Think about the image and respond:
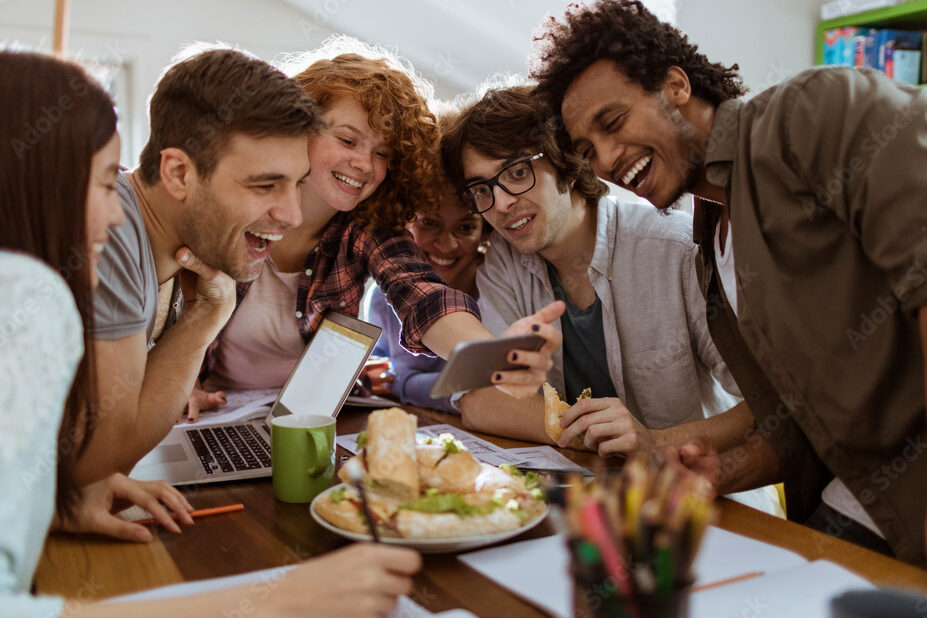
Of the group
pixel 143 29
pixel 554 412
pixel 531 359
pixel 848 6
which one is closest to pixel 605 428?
pixel 554 412

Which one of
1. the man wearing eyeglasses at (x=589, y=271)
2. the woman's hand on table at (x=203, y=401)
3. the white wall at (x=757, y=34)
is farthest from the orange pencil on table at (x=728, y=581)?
the white wall at (x=757, y=34)

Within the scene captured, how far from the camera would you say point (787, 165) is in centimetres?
116

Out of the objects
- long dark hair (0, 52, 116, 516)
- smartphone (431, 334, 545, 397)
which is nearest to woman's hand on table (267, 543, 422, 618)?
smartphone (431, 334, 545, 397)

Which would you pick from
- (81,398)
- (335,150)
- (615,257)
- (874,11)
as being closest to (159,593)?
(81,398)

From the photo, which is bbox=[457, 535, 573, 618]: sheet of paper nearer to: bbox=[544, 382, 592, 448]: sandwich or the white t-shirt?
bbox=[544, 382, 592, 448]: sandwich

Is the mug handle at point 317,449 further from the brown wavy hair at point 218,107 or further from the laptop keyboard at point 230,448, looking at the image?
the brown wavy hair at point 218,107

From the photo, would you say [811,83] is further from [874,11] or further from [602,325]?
[874,11]

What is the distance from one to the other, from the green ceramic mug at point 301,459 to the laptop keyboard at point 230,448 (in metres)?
0.16

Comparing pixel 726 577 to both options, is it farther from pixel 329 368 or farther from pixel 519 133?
pixel 519 133

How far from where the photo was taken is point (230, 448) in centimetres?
139

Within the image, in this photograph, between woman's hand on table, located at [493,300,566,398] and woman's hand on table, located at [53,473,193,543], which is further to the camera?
woman's hand on table, located at [493,300,566,398]

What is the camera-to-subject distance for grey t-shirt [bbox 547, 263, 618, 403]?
71.7 inches

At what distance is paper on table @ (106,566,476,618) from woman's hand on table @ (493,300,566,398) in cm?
38

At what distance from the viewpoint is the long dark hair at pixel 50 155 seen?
2.54 feet
